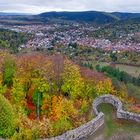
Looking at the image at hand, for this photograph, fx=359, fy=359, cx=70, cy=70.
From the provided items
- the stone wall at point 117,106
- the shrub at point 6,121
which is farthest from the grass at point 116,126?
the shrub at point 6,121

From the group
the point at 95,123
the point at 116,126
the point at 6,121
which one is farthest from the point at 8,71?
the point at 116,126

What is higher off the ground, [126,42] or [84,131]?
[84,131]

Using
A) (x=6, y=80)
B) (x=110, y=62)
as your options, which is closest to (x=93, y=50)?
(x=110, y=62)

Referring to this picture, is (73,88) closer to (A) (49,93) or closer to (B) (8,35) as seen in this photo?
(A) (49,93)

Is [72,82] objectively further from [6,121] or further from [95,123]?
[6,121]

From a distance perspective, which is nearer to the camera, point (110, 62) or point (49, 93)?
point (49, 93)

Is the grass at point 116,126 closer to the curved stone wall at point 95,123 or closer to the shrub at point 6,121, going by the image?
the curved stone wall at point 95,123

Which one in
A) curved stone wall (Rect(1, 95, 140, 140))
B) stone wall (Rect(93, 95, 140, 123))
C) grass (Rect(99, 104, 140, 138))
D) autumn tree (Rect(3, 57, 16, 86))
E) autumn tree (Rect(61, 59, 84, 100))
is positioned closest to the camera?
curved stone wall (Rect(1, 95, 140, 140))

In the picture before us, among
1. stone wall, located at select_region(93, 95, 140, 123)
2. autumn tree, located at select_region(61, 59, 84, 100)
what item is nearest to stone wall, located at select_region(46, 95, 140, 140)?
stone wall, located at select_region(93, 95, 140, 123)

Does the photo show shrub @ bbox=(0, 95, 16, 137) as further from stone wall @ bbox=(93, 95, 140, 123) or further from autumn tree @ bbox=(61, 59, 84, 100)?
autumn tree @ bbox=(61, 59, 84, 100)
